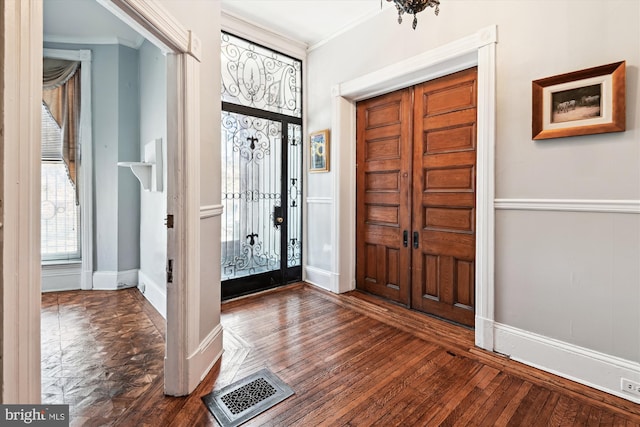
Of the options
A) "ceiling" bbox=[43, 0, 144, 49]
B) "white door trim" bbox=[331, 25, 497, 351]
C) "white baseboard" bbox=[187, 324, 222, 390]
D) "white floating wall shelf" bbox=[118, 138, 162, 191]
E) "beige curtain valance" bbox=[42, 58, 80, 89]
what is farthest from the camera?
"beige curtain valance" bbox=[42, 58, 80, 89]

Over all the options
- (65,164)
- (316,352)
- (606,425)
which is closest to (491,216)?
(606,425)

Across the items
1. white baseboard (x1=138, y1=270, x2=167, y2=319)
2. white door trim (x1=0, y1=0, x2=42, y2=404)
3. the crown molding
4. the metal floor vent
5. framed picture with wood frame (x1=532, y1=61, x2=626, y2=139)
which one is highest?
the crown molding

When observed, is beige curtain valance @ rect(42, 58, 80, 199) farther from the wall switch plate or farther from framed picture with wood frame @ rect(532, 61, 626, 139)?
the wall switch plate

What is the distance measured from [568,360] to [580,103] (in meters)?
1.67

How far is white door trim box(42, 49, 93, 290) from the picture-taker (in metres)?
3.68

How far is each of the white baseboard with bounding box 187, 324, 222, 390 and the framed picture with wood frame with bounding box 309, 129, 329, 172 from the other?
222 cm

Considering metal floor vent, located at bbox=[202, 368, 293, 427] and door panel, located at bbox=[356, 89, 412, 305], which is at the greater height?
door panel, located at bbox=[356, 89, 412, 305]

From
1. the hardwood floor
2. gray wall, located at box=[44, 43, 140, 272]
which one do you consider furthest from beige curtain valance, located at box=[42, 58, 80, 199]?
the hardwood floor

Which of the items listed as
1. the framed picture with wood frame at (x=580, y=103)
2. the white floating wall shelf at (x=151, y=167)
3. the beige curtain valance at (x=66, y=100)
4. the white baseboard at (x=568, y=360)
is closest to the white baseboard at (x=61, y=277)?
the beige curtain valance at (x=66, y=100)

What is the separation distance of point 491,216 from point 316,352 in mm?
1695

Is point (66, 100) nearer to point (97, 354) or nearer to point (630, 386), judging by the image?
point (97, 354)

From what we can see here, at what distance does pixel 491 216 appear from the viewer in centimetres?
231

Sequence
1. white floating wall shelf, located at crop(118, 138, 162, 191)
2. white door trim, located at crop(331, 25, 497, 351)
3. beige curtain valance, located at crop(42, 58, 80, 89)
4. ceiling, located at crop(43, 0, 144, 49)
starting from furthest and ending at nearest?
beige curtain valance, located at crop(42, 58, 80, 89), ceiling, located at crop(43, 0, 144, 49), white floating wall shelf, located at crop(118, 138, 162, 191), white door trim, located at crop(331, 25, 497, 351)

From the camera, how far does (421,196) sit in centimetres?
297
